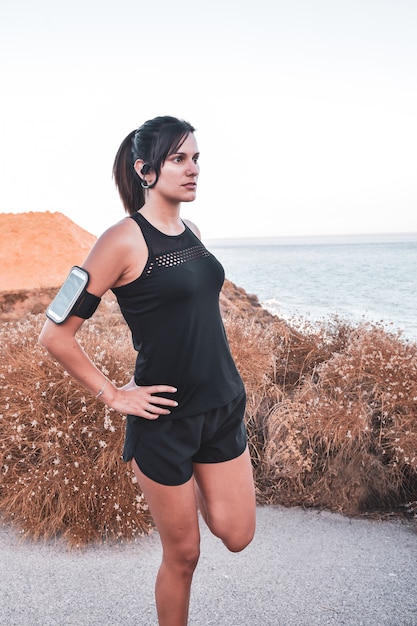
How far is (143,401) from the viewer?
2250 millimetres

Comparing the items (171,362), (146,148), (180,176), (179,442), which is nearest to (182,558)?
(179,442)

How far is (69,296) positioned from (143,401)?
478 millimetres

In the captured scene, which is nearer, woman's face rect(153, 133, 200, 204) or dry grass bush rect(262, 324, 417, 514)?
woman's face rect(153, 133, 200, 204)

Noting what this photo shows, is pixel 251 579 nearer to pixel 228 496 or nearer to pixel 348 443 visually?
pixel 228 496

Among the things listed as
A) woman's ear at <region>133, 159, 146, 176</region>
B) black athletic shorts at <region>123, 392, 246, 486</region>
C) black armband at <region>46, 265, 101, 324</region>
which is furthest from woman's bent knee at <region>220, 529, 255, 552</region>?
woman's ear at <region>133, 159, 146, 176</region>

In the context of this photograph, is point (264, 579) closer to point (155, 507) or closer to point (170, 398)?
point (155, 507)

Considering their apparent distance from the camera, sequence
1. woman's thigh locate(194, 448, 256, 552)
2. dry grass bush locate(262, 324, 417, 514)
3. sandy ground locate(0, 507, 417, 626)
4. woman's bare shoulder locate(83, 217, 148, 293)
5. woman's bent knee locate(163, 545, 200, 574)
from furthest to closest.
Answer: dry grass bush locate(262, 324, 417, 514)
sandy ground locate(0, 507, 417, 626)
woman's thigh locate(194, 448, 256, 552)
woman's bent knee locate(163, 545, 200, 574)
woman's bare shoulder locate(83, 217, 148, 293)

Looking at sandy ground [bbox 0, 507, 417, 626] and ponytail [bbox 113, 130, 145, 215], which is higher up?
ponytail [bbox 113, 130, 145, 215]

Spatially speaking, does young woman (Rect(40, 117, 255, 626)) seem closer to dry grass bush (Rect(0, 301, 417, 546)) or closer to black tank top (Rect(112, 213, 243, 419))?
black tank top (Rect(112, 213, 243, 419))

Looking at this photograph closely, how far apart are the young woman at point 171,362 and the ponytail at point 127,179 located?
11cm

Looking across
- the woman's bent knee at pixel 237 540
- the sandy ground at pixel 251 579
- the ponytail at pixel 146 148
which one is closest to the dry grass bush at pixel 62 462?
the sandy ground at pixel 251 579

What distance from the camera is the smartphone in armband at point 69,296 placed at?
7.29 ft

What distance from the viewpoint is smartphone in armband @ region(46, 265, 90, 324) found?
2.22 metres

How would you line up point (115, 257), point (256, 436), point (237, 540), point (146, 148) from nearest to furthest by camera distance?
point (115, 257), point (146, 148), point (237, 540), point (256, 436)
